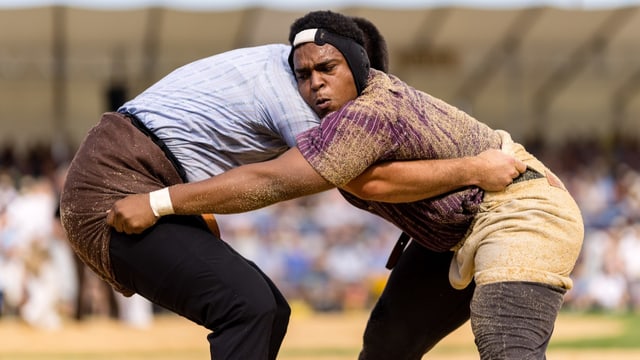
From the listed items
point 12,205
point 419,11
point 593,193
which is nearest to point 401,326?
point 12,205

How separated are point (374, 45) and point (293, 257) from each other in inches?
454

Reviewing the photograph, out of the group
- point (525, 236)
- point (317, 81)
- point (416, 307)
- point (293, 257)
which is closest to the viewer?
point (317, 81)

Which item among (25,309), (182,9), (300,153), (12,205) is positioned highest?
(300,153)

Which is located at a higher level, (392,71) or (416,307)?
(416,307)

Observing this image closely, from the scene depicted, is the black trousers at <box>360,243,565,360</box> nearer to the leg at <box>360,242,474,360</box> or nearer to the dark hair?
the leg at <box>360,242,474,360</box>

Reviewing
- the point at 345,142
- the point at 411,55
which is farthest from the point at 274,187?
the point at 411,55

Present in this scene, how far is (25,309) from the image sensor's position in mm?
14992

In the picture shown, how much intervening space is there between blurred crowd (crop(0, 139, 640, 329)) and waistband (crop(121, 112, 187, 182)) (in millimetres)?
10420

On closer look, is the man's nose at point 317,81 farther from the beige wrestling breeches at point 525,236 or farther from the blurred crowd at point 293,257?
the blurred crowd at point 293,257

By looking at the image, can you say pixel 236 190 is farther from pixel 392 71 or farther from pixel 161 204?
pixel 392 71

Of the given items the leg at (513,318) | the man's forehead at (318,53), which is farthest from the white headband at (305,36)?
the leg at (513,318)

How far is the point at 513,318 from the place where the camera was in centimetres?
452

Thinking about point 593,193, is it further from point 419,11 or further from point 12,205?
point 12,205

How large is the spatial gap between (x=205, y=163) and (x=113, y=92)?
1939 cm
